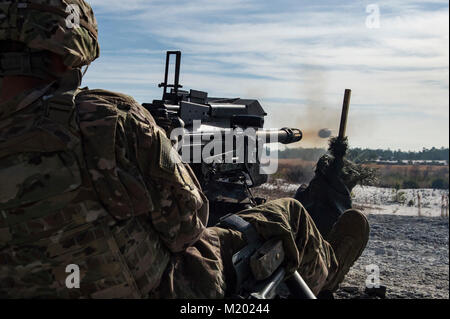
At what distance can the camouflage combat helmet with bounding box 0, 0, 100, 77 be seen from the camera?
2209mm

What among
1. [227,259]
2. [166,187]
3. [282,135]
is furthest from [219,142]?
[166,187]

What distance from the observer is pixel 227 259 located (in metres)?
2.90

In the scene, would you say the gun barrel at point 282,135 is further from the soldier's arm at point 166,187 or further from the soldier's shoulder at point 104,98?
the soldier's shoulder at point 104,98

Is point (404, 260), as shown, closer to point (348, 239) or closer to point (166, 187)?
point (348, 239)

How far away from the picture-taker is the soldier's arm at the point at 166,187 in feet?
7.70

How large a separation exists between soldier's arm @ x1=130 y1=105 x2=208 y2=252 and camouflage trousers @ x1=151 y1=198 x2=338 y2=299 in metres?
0.14

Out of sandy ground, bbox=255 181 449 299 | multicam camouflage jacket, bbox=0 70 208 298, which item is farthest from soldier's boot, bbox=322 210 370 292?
multicam camouflage jacket, bbox=0 70 208 298

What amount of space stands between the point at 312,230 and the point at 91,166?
176 cm

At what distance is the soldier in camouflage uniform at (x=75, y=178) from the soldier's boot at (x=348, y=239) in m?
1.87

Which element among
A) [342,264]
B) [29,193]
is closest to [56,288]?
[29,193]

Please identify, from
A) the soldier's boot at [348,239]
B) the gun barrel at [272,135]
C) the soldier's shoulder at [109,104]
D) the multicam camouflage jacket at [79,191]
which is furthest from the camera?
the gun barrel at [272,135]

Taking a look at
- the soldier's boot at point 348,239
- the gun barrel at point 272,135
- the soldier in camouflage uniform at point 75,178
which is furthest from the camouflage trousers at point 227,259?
the gun barrel at point 272,135

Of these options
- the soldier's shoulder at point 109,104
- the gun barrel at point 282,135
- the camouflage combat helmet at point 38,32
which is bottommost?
the gun barrel at point 282,135

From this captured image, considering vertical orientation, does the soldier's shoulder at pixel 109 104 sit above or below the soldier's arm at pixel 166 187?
above
